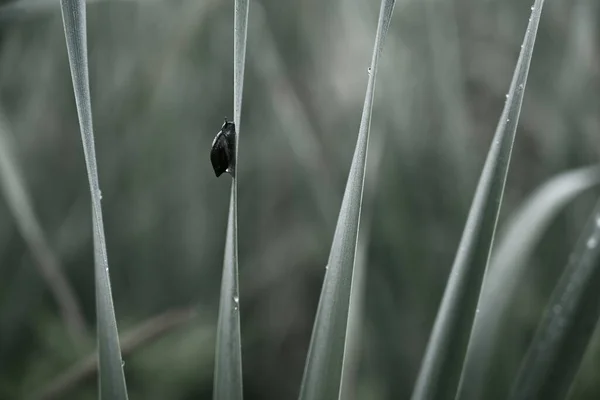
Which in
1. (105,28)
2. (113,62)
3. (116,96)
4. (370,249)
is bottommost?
(370,249)

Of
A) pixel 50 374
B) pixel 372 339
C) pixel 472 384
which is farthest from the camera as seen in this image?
pixel 372 339

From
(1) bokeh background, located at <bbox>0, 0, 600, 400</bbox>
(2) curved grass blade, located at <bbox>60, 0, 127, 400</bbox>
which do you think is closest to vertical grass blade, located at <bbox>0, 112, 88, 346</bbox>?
(1) bokeh background, located at <bbox>0, 0, 600, 400</bbox>

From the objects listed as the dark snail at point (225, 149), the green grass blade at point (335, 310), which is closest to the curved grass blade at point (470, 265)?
the green grass blade at point (335, 310)

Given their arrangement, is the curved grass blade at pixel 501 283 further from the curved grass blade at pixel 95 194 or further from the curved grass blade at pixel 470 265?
the curved grass blade at pixel 95 194

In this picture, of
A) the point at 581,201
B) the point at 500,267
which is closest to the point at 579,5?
the point at 581,201

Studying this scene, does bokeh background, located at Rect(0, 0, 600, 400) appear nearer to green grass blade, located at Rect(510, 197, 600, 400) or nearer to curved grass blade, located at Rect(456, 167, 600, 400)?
curved grass blade, located at Rect(456, 167, 600, 400)

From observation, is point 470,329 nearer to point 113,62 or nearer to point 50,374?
point 50,374
